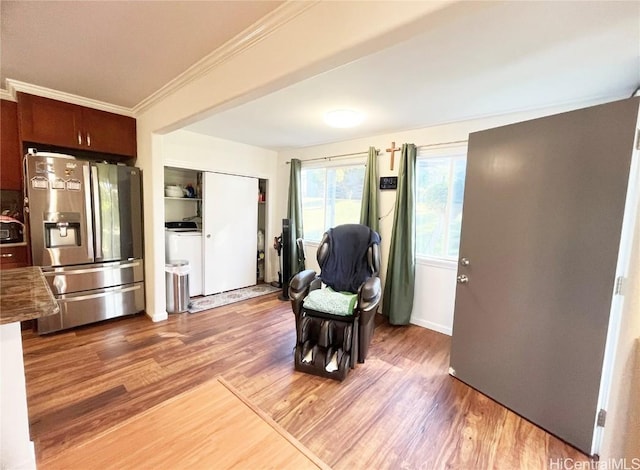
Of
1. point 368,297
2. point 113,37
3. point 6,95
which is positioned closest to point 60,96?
point 6,95

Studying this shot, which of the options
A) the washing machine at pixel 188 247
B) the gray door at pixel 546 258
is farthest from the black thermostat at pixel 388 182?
the washing machine at pixel 188 247

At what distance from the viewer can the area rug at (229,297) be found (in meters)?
3.55

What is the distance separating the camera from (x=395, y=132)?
10.6 feet

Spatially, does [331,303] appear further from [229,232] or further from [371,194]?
[229,232]

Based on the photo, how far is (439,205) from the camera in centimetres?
305

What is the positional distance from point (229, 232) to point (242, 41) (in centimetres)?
292

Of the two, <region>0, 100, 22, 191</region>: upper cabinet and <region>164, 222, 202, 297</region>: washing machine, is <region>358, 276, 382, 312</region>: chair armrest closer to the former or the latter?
<region>164, 222, 202, 297</region>: washing machine

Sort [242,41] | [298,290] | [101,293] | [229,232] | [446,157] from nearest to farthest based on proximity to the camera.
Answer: [242,41] → [298,290] → [101,293] → [446,157] → [229,232]

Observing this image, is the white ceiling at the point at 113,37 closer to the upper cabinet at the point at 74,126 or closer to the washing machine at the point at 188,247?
the upper cabinet at the point at 74,126

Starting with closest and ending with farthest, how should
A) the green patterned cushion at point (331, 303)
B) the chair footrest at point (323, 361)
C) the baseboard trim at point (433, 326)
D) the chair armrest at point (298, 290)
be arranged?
the chair footrest at point (323, 361), the green patterned cushion at point (331, 303), the chair armrest at point (298, 290), the baseboard trim at point (433, 326)

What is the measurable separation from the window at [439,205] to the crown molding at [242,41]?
2186mm

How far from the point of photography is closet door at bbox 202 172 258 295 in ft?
12.7

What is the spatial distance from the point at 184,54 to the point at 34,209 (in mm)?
2014

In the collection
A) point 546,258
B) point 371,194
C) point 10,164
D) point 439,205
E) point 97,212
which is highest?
point 10,164
